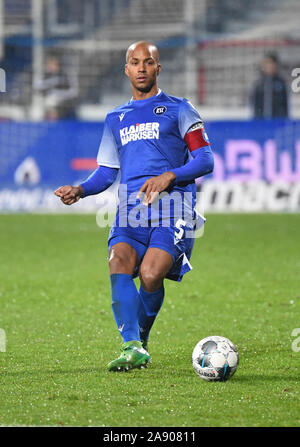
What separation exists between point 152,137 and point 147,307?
1.04 meters

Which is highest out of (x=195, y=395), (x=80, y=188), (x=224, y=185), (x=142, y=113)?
(x=142, y=113)

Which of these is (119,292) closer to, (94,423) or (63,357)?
(63,357)

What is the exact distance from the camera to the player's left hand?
203 inches

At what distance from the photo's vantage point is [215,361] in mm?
4961

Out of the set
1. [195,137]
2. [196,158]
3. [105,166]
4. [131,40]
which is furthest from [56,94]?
[196,158]

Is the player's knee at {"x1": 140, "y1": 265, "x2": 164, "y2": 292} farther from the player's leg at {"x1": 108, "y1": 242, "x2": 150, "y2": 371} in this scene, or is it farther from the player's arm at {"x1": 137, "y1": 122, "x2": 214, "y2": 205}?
the player's arm at {"x1": 137, "y1": 122, "x2": 214, "y2": 205}

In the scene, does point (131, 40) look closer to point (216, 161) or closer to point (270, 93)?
point (270, 93)

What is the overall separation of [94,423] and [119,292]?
1408 millimetres

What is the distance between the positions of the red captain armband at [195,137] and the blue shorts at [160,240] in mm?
499

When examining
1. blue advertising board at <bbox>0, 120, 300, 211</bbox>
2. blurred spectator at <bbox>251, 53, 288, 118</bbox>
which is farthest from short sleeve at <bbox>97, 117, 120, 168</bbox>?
blurred spectator at <bbox>251, 53, 288, 118</bbox>

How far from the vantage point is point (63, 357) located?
5723mm

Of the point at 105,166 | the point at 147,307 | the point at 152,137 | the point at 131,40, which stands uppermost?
the point at 131,40

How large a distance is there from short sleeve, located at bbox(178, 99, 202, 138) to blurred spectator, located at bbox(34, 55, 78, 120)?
13390 mm
